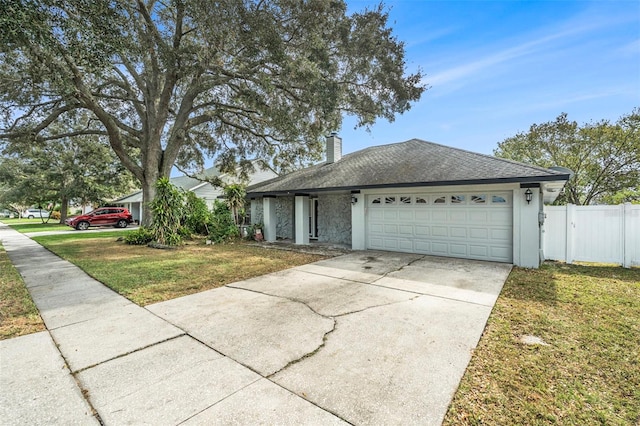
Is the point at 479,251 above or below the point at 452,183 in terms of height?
below

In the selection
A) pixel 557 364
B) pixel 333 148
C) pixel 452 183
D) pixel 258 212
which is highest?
pixel 333 148

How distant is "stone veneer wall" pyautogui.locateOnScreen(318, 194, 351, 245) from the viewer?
1185cm

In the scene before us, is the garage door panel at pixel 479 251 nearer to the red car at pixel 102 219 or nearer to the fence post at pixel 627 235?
the fence post at pixel 627 235

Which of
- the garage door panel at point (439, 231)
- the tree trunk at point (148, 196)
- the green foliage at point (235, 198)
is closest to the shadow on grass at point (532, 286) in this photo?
the garage door panel at point (439, 231)

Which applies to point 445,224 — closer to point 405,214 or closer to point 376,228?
point 405,214

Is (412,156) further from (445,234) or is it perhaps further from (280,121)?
(280,121)

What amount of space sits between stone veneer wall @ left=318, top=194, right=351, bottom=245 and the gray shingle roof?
99 centimetres

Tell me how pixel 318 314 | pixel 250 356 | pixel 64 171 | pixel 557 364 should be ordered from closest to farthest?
pixel 557 364 → pixel 250 356 → pixel 318 314 → pixel 64 171

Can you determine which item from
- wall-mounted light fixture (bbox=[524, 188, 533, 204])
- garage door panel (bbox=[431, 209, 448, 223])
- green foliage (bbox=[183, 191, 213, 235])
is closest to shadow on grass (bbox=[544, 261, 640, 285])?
wall-mounted light fixture (bbox=[524, 188, 533, 204])

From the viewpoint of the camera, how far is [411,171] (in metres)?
9.50

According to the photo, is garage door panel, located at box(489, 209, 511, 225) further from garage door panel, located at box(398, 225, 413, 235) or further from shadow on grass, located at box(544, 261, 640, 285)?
garage door panel, located at box(398, 225, 413, 235)

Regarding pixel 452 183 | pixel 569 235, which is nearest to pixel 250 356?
pixel 452 183

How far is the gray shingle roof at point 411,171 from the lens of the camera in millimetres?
7633

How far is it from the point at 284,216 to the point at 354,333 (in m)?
10.6
